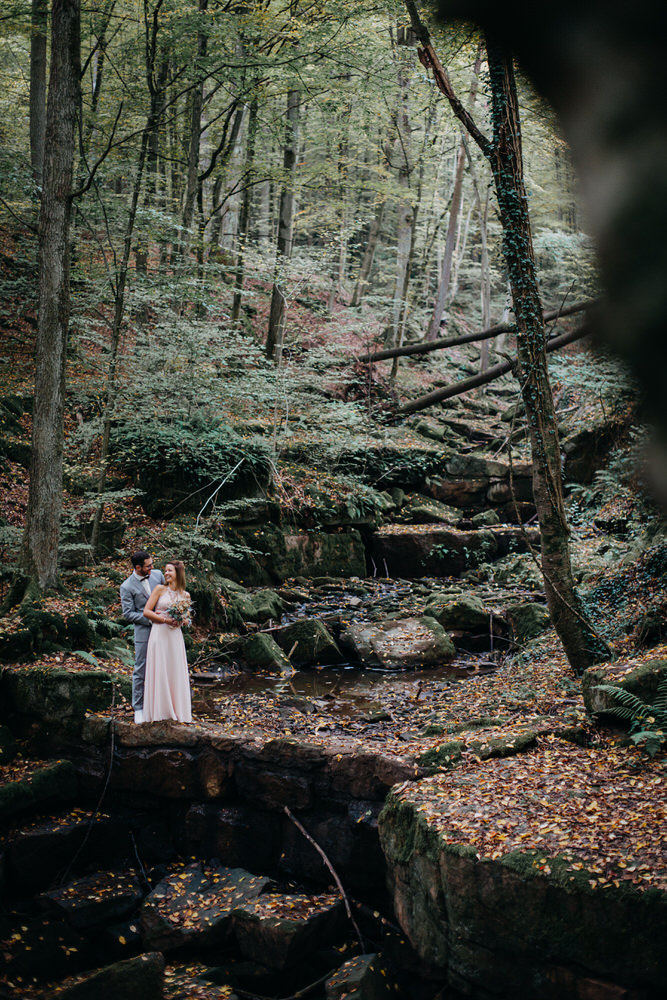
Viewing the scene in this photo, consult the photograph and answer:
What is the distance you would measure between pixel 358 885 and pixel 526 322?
6000 millimetres

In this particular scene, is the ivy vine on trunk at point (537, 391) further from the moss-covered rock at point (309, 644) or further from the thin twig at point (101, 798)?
the thin twig at point (101, 798)

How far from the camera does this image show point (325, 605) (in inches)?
520

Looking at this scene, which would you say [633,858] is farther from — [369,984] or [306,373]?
[306,373]

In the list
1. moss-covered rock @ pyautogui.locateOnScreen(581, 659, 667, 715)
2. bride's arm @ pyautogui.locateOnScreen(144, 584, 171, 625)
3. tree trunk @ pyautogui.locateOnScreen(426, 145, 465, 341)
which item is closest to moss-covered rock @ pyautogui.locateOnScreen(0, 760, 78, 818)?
bride's arm @ pyautogui.locateOnScreen(144, 584, 171, 625)

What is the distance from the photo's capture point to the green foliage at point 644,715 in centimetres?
552

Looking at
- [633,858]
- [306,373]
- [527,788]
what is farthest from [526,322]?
[306,373]

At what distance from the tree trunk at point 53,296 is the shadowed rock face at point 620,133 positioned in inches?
387

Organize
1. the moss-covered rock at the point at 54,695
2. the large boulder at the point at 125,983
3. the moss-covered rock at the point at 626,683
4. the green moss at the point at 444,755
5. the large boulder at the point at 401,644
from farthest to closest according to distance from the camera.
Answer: the large boulder at the point at 401,644 < the moss-covered rock at the point at 54,695 < the green moss at the point at 444,755 < the moss-covered rock at the point at 626,683 < the large boulder at the point at 125,983

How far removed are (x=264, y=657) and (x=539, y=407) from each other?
558cm

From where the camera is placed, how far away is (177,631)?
7832mm

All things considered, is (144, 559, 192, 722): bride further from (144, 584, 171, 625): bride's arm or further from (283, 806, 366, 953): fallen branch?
(283, 806, 366, 953): fallen branch

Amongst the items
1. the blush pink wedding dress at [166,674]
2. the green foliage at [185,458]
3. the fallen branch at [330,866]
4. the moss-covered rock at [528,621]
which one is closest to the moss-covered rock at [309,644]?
the moss-covered rock at [528,621]

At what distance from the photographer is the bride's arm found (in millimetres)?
7648

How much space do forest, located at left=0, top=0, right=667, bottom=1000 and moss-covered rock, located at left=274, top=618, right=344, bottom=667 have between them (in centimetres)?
5
